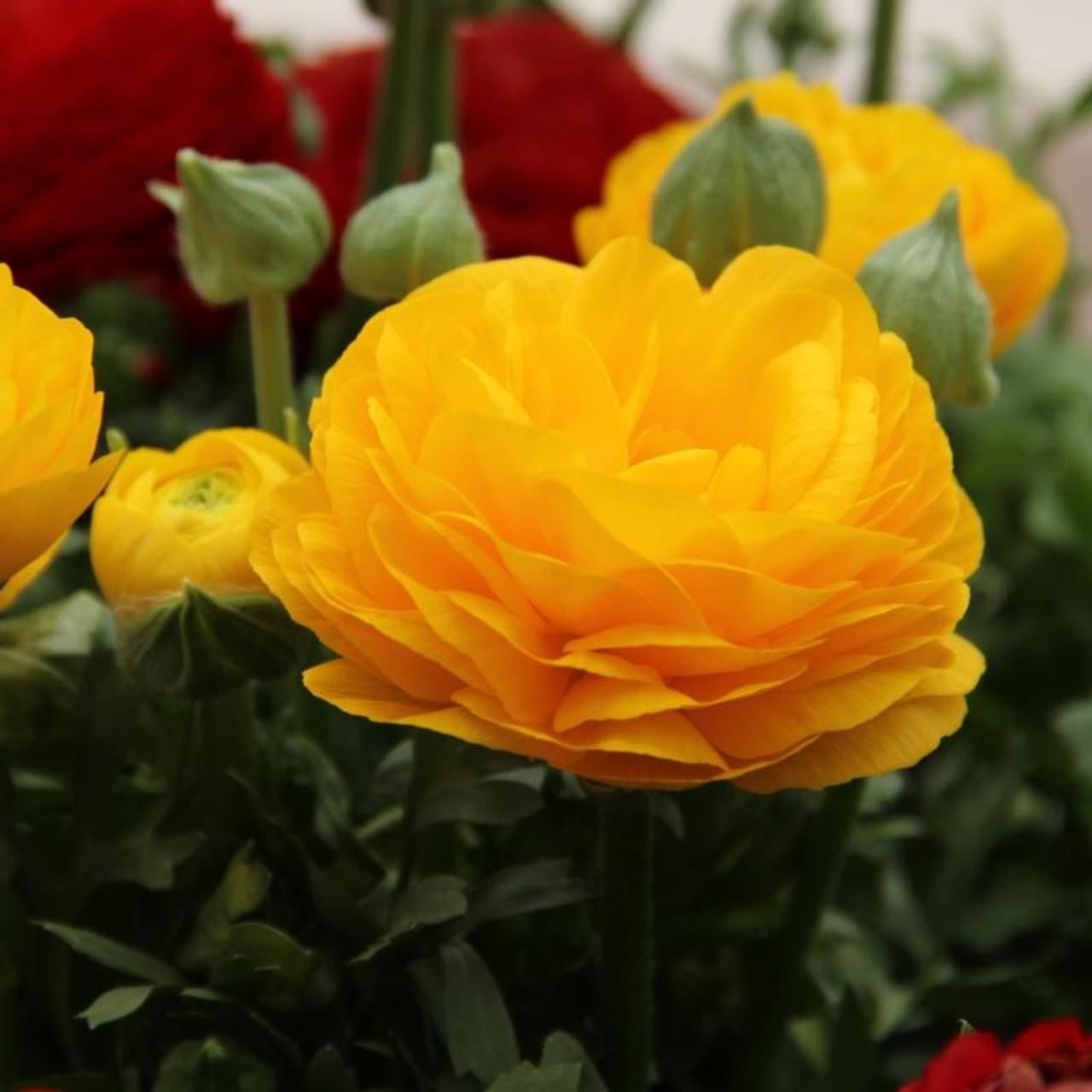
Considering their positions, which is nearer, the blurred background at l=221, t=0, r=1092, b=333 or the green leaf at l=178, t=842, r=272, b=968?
the green leaf at l=178, t=842, r=272, b=968

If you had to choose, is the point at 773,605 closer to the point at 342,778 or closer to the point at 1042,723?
the point at 342,778

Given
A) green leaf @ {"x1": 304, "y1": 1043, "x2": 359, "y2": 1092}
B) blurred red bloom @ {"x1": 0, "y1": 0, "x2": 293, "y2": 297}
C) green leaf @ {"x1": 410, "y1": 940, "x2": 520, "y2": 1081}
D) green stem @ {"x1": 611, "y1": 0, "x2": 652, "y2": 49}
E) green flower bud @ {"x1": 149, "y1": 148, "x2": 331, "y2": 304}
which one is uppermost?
green flower bud @ {"x1": 149, "y1": 148, "x2": 331, "y2": 304}

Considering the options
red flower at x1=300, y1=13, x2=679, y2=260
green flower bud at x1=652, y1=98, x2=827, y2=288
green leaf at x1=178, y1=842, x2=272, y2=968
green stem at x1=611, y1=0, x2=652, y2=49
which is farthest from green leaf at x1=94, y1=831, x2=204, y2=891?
green stem at x1=611, y1=0, x2=652, y2=49

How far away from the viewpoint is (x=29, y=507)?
0.21m

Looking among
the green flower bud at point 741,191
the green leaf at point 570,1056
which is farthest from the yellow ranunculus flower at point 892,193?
the green leaf at point 570,1056

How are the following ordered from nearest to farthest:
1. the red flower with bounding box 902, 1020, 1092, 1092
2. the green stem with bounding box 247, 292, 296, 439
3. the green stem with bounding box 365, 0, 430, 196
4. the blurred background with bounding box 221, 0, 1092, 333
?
the red flower with bounding box 902, 1020, 1092, 1092, the green stem with bounding box 247, 292, 296, 439, the green stem with bounding box 365, 0, 430, 196, the blurred background with bounding box 221, 0, 1092, 333

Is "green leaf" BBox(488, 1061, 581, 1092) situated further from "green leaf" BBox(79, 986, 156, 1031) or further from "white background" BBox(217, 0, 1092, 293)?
"white background" BBox(217, 0, 1092, 293)

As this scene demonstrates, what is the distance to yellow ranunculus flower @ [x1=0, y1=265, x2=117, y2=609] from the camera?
8.3 inches

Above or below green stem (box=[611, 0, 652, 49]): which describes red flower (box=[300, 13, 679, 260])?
below

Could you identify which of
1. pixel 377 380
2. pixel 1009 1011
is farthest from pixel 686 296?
pixel 1009 1011

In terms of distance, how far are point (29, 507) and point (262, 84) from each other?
0.68ft

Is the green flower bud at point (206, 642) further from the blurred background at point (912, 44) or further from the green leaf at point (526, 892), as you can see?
the blurred background at point (912, 44)

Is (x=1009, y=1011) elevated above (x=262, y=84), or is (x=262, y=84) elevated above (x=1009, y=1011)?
(x=262, y=84)

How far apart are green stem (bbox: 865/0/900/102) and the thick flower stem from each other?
0.25 m
